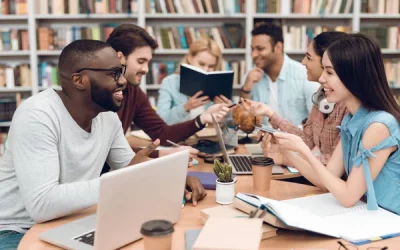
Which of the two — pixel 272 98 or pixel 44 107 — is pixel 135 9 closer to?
pixel 272 98

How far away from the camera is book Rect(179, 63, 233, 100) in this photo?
2.85 meters

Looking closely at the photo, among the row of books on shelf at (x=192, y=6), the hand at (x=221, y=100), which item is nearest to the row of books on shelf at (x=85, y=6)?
the row of books on shelf at (x=192, y=6)

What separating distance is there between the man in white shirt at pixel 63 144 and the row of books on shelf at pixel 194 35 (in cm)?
266

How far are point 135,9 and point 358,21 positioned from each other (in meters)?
2.00

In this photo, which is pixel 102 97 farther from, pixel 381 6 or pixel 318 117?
pixel 381 6

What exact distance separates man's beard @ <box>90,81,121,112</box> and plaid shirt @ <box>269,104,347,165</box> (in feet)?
3.21

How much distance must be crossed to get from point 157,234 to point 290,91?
8.62 feet

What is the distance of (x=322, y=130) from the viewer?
7.72 feet

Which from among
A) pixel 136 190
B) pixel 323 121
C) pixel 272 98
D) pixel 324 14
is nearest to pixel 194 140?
pixel 323 121

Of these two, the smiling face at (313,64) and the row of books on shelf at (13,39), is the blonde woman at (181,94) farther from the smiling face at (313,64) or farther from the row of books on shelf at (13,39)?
the row of books on shelf at (13,39)

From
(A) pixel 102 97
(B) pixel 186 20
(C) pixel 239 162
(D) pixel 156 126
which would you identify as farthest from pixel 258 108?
(B) pixel 186 20

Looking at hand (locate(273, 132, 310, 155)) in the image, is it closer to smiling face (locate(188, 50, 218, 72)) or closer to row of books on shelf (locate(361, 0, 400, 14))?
smiling face (locate(188, 50, 218, 72))

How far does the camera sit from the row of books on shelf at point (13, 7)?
4.27 meters

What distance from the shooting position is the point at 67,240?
135 cm
